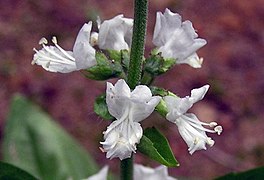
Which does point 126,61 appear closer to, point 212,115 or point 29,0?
point 212,115

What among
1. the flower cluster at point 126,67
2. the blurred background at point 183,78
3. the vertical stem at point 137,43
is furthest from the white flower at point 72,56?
the blurred background at point 183,78

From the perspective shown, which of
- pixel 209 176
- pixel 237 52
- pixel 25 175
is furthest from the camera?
pixel 237 52

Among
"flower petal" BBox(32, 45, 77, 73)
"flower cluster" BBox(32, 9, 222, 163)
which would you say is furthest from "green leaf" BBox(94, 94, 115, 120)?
"flower petal" BBox(32, 45, 77, 73)

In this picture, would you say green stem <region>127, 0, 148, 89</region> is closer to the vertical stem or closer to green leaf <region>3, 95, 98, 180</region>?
the vertical stem

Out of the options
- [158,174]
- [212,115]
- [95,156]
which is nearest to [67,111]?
[95,156]

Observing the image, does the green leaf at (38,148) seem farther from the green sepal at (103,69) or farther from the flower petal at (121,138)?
the flower petal at (121,138)

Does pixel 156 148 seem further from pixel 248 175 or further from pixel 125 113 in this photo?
pixel 248 175
